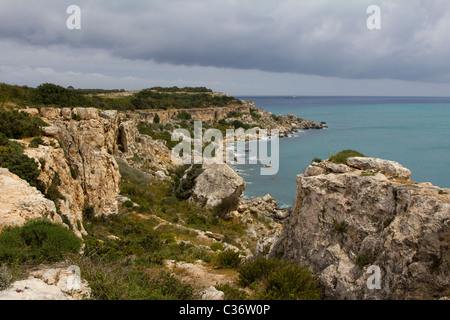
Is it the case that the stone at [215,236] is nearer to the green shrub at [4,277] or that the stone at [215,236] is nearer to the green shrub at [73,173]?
the green shrub at [73,173]

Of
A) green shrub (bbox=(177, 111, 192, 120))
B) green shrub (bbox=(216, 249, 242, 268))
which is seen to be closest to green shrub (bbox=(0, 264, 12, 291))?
green shrub (bbox=(216, 249, 242, 268))

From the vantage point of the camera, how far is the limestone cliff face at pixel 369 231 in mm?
5855

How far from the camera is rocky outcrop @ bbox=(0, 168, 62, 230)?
22.5 feet

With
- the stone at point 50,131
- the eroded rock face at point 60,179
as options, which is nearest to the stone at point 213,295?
the eroded rock face at point 60,179

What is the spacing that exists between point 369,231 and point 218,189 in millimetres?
15707

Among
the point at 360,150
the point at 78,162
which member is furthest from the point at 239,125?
the point at 78,162

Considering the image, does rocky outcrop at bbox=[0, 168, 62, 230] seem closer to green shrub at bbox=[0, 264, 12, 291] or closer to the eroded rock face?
the eroded rock face

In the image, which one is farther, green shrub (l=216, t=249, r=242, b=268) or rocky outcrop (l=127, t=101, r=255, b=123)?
rocky outcrop (l=127, t=101, r=255, b=123)

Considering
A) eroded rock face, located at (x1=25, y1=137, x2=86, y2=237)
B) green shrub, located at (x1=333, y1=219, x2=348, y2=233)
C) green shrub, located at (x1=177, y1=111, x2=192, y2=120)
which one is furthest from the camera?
green shrub, located at (x1=177, y1=111, x2=192, y2=120)

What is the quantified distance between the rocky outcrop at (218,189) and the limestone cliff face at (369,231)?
12.3 meters

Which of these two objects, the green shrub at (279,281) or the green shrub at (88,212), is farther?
the green shrub at (88,212)

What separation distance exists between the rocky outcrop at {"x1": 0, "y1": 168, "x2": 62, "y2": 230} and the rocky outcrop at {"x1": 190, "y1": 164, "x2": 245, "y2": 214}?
1436 cm

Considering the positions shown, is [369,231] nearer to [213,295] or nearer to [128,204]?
[213,295]

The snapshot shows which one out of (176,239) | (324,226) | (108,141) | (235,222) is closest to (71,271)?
(324,226)
